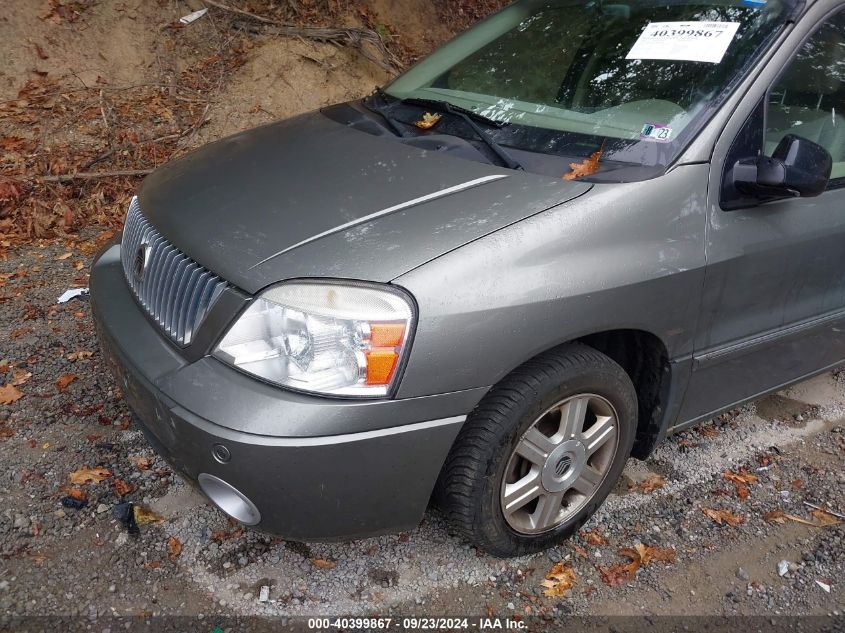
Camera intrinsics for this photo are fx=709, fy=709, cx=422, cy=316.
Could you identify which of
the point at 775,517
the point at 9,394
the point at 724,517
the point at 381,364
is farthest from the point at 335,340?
the point at 9,394

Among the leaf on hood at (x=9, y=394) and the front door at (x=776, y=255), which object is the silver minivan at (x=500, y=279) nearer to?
the front door at (x=776, y=255)

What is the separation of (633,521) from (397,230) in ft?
4.93

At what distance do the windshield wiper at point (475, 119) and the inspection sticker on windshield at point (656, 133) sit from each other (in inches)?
17.2

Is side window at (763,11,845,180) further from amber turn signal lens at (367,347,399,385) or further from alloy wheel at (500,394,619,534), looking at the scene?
amber turn signal lens at (367,347,399,385)

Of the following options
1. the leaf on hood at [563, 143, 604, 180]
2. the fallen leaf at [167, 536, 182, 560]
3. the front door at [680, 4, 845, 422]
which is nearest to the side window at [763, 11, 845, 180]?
the front door at [680, 4, 845, 422]

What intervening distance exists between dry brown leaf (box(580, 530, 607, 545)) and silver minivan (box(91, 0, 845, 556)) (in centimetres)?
13

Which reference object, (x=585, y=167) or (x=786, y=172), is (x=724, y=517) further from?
(x=585, y=167)

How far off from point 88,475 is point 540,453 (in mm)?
1747

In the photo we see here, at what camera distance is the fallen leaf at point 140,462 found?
2.81 meters

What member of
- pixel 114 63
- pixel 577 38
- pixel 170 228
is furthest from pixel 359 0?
pixel 170 228

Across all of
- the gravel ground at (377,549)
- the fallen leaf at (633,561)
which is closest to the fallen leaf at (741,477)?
the gravel ground at (377,549)

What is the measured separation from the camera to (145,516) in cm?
257

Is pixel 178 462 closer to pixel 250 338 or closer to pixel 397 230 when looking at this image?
pixel 250 338

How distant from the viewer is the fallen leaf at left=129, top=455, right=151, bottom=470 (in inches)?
111
